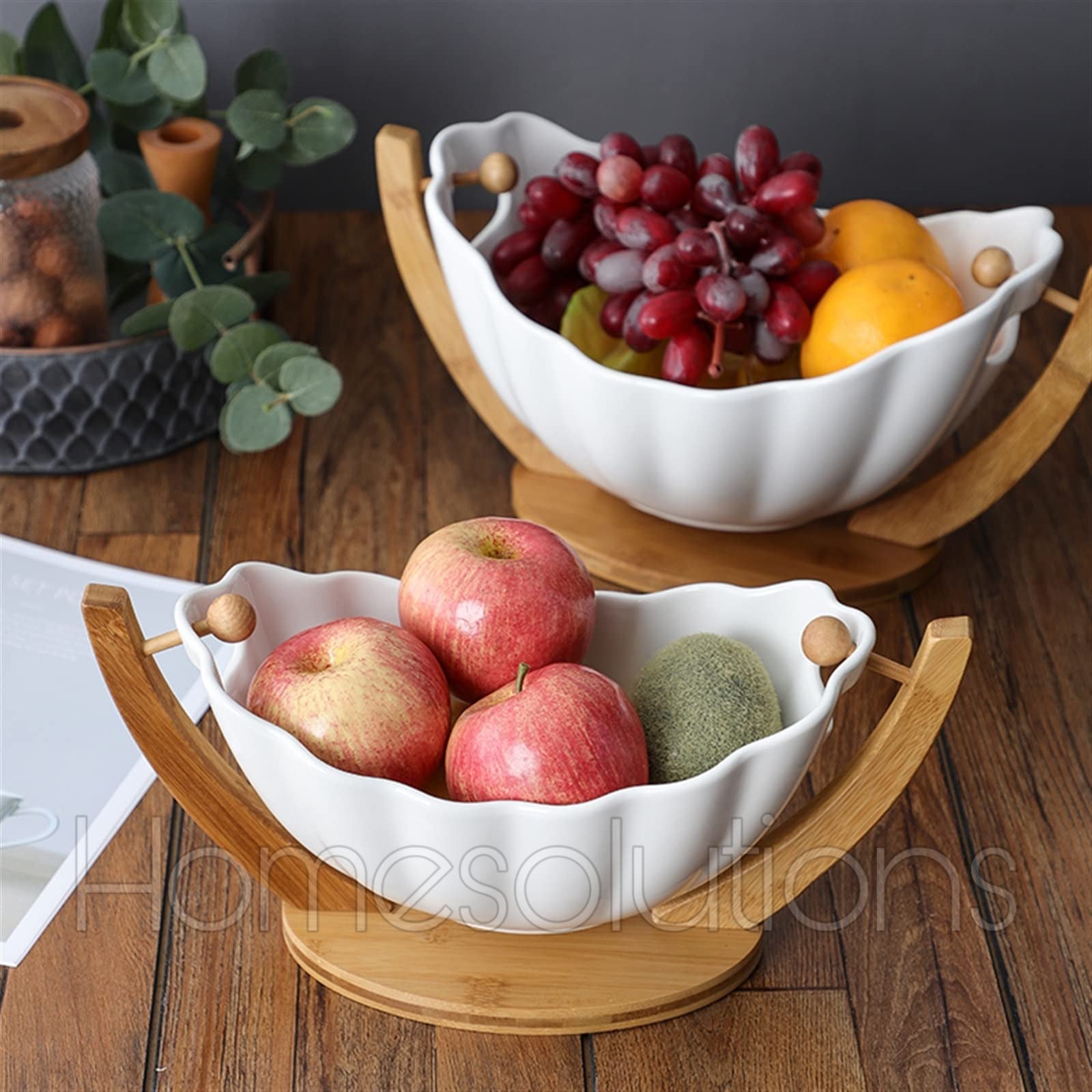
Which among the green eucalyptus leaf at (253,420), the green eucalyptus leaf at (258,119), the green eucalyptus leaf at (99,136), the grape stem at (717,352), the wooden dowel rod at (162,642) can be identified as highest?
the wooden dowel rod at (162,642)

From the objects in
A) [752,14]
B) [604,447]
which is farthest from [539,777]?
[752,14]

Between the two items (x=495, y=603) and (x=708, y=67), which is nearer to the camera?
(x=495, y=603)

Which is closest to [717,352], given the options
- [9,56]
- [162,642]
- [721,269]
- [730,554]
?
[721,269]

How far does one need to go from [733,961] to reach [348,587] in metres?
0.24

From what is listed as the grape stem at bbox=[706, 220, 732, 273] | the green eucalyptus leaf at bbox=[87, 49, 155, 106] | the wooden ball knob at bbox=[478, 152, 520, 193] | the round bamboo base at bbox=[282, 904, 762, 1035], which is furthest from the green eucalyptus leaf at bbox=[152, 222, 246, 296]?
the round bamboo base at bbox=[282, 904, 762, 1035]

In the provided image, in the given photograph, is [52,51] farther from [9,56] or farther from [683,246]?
[683,246]

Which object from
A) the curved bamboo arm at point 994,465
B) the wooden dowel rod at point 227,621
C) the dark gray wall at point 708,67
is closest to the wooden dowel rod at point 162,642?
the wooden dowel rod at point 227,621

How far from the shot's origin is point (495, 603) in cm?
60

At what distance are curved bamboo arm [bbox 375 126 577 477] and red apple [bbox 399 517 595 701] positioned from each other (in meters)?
0.33

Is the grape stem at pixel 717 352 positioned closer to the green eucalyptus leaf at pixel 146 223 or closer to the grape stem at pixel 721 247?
the grape stem at pixel 721 247

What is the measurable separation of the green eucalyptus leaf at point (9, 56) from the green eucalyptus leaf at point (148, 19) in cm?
8

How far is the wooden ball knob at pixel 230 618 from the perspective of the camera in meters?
0.58

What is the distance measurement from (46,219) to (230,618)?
0.44 meters

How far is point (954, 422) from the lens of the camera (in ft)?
2.74
